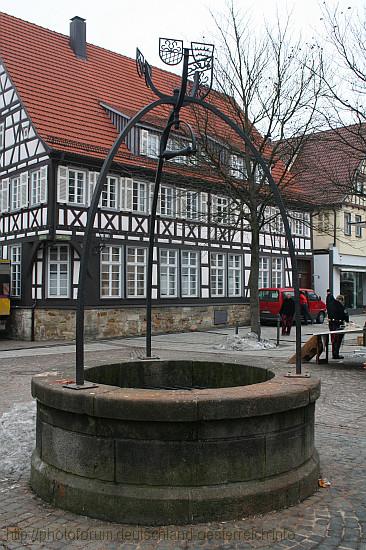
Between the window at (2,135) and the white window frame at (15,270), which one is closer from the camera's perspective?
the white window frame at (15,270)

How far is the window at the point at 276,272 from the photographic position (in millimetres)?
29375

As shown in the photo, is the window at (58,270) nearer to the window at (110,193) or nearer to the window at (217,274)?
the window at (110,193)

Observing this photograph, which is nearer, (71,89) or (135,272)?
(135,272)

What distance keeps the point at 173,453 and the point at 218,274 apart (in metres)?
21.9

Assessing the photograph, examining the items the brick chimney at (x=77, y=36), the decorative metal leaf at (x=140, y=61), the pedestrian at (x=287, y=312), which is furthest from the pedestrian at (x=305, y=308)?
the decorative metal leaf at (x=140, y=61)

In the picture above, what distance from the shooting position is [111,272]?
2181 cm

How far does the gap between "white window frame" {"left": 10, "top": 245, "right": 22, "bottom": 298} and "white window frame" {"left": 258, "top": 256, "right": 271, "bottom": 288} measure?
12042mm

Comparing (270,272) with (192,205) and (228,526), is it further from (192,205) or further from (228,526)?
(228,526)

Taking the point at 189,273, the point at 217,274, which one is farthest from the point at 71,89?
the point at 217,274

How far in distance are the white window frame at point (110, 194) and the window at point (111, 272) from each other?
1.58 meters

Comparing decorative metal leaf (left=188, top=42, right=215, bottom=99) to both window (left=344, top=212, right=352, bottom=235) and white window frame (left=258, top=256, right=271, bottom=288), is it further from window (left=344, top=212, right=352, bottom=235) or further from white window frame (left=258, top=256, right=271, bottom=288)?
window (left=344, top=212, right=352, bottom=235)

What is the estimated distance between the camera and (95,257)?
836 inches

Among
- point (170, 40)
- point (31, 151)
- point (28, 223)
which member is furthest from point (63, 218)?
point (170, 40)

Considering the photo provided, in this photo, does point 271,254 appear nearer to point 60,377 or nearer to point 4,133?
point 4,133
